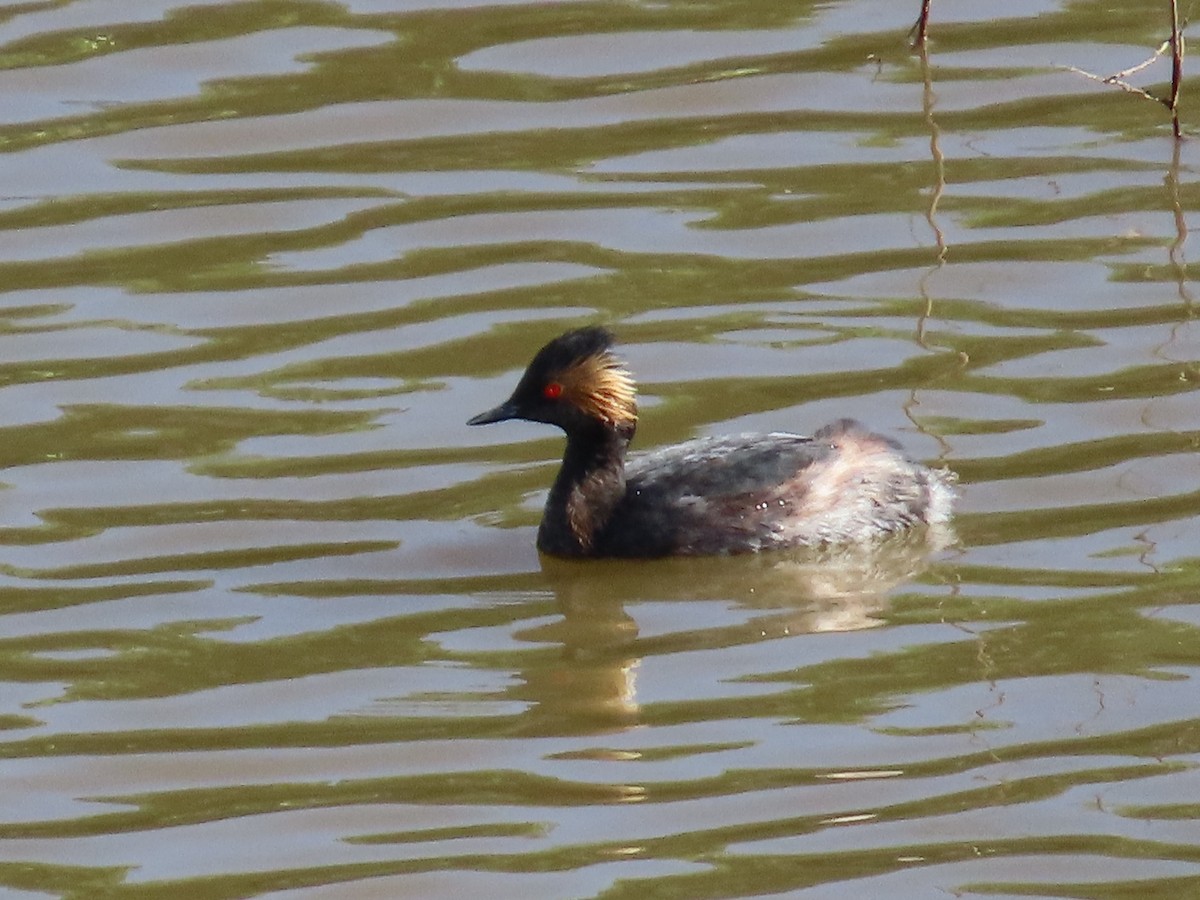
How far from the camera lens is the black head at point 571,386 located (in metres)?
9.05

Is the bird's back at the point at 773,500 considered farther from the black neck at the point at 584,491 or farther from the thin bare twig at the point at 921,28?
the thin bare twig at the point at 921,28

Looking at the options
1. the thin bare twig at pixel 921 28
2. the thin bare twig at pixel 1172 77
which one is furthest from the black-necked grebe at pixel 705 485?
the thin bare twig at pixel 921 28

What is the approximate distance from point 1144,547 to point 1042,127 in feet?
13.2

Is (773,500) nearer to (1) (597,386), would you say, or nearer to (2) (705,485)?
(2) (705,485)

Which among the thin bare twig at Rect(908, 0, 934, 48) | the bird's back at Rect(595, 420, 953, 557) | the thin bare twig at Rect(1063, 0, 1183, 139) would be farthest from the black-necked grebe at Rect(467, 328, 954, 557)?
the thin bare twig at Rect(908, 0, 934, 48)

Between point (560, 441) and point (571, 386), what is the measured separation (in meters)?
0.67

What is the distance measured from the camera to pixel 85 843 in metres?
6.65

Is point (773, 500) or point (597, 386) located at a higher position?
point (597, 386)

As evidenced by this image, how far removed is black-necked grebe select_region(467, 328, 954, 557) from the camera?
8.79 m

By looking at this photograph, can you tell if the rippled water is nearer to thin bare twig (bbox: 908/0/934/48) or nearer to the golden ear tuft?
thin bare twig (bbox: 908/0/934/48)

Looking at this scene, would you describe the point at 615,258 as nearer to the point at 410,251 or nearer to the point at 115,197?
the point at 410,251

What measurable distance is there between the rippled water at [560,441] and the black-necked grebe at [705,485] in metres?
0.10

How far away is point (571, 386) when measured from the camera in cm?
907

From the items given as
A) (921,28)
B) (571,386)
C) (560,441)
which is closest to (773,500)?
(571,386)
